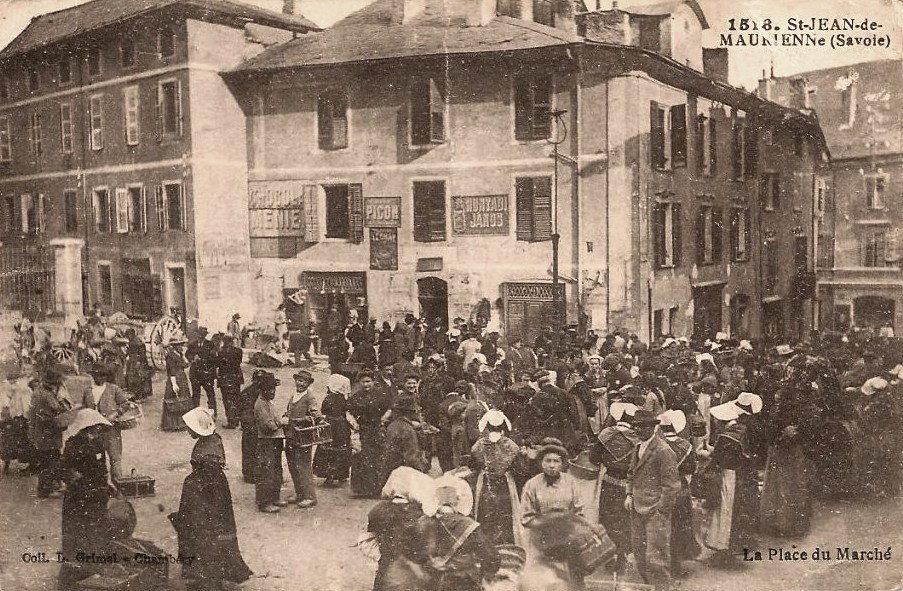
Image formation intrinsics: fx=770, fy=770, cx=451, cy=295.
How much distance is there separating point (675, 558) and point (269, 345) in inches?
178

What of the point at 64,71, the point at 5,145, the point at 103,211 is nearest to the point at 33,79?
the point at 64,71

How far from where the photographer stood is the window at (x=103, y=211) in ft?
26.0

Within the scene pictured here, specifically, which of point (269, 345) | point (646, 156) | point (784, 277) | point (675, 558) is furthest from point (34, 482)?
point (784, 277)

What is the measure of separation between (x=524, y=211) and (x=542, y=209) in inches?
7.2

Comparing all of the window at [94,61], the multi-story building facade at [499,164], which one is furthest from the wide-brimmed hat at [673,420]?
the window at [94,61]

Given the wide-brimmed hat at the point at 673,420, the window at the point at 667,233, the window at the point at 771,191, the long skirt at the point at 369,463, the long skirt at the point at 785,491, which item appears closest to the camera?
the wide-brimmed hat at the point at 673,420

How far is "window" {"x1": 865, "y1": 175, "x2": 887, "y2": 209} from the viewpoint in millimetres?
7328

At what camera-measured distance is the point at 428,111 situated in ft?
24.5

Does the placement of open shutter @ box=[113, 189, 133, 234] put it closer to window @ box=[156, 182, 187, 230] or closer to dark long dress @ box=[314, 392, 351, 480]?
window @ box=[156, 182, 187, 230]

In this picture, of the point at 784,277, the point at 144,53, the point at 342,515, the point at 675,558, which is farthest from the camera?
the point at 784,277

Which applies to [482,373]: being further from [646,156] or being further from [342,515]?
[646,156]

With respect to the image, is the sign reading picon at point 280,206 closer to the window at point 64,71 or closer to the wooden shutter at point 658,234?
the window at point 64,71

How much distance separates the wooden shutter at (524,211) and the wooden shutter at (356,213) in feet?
5.24

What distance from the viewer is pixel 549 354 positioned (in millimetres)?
7637
